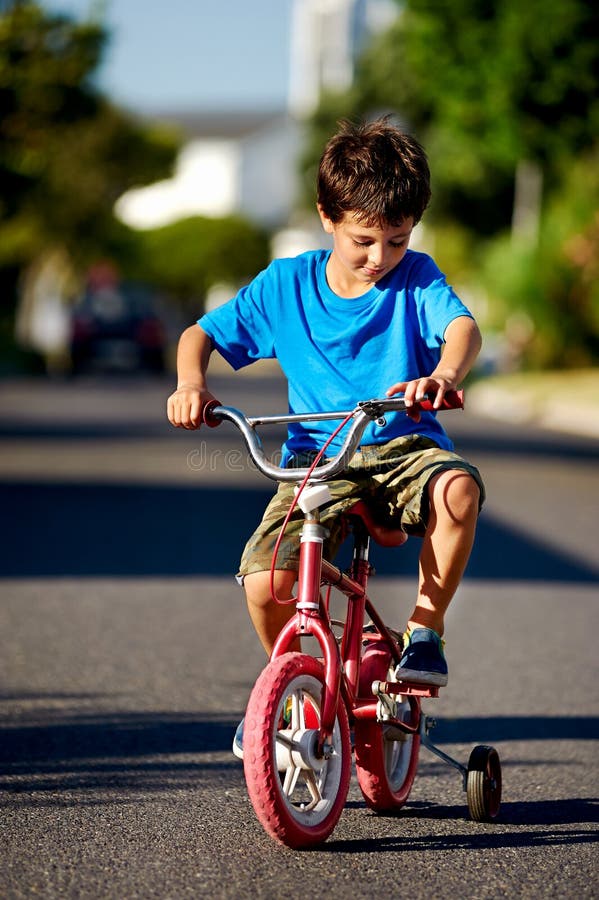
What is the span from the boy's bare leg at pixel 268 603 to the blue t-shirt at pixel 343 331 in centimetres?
33

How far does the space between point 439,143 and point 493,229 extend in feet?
17.0

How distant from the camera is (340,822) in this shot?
412 centimetres

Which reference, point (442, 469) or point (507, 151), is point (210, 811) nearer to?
point (442, 469)

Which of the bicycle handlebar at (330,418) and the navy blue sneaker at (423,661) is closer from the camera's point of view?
the bicycle handlebar at (330,418)

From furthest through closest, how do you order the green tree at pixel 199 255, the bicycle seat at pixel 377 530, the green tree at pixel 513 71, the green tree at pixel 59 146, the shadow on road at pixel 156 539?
the green tree at pixel 199 255 → the green tree at pixel 513 71 → the green tree at pixel 59 146 → the shadow on road at pixel 156 539 → the bicycle seat at pixel 377 530

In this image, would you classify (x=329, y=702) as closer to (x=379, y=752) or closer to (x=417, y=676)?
(x=417, y=676)

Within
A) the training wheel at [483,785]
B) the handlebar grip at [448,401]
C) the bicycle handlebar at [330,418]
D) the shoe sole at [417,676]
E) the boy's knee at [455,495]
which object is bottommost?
the training wheel at [483,785]

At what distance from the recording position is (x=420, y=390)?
353cm

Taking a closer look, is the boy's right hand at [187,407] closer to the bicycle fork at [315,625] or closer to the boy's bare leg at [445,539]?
the bicycle fork at [315,625]

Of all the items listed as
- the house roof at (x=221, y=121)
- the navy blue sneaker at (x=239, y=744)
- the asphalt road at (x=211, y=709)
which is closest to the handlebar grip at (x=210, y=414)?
the navy blue sneaker at (x=239, y=744)

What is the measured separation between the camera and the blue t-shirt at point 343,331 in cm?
396

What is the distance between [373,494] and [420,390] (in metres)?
0.50

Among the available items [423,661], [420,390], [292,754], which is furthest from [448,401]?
[292,754]

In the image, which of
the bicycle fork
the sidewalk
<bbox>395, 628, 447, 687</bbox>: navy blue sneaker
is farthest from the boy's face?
the sidewalk
